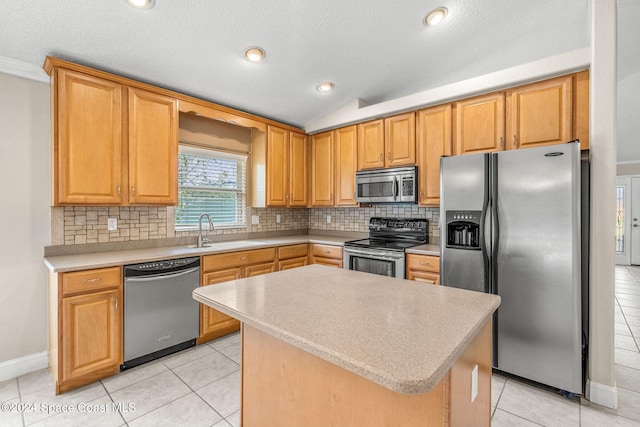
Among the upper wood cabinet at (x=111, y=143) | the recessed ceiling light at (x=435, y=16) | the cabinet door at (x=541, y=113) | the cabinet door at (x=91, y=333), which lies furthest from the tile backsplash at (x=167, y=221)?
the recessed ceiling light at (x=435, y=16)

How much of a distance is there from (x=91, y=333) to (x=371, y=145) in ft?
10.5

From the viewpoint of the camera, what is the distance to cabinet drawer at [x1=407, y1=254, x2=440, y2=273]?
283 cm

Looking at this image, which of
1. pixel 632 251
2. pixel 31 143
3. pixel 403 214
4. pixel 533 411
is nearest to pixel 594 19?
pixel 403 214

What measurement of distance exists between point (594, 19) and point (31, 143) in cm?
429

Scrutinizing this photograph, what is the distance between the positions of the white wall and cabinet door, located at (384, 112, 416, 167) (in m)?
3.21

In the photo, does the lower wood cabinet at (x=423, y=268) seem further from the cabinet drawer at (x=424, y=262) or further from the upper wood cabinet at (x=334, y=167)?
the upper wood cabinet at (x=334, y=167)

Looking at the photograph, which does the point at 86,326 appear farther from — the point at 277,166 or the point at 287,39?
the point at 287,39

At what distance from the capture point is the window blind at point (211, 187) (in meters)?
3.37

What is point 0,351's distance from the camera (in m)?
2.36

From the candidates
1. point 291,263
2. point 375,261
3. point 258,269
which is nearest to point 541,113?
point 375,261

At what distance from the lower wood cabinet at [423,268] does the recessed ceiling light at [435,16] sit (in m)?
2.01

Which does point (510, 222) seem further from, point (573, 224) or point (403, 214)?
point (403, 214)

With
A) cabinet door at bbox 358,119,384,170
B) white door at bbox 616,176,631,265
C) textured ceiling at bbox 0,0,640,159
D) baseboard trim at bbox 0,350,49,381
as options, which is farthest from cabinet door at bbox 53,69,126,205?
white door at bbox 616,176,631,265

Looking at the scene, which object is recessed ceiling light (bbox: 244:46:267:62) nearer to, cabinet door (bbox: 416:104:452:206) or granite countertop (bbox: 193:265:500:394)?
cabinet door (bbox: 416:104:452:206)
